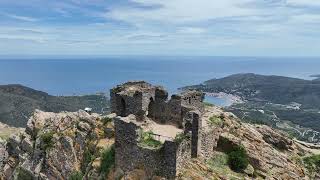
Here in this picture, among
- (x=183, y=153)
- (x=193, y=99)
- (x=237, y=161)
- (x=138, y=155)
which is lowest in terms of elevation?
(x=237, y=161)

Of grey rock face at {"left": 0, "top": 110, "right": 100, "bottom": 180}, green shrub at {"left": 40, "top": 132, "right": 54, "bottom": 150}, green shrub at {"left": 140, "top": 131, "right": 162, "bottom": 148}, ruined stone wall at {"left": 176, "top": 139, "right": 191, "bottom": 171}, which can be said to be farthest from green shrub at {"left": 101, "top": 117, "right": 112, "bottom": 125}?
Answer: ruined stone wall at {"left": 176, "top": 139, "right": 191, "bottom": 171}

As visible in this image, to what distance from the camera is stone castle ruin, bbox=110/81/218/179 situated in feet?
73.4

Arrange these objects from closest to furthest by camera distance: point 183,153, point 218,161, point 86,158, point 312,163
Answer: point 183,153 → point 218,161 → point 86,158 → point 312,163

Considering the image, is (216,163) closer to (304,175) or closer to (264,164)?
(264,164)

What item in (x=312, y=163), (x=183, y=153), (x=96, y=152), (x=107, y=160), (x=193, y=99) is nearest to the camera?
(x=183, y=153)

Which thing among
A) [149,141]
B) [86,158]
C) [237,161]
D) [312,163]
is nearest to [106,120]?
[86,158]

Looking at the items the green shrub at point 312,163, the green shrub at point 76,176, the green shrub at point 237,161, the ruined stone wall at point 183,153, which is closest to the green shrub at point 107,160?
the green shrub at point 76,176

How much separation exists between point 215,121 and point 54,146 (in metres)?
11.6

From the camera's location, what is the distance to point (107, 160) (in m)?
25.5

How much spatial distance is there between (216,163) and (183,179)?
4.22 meters

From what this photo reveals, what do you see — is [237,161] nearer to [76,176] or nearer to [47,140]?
[76,176]

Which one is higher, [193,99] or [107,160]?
[193,99]

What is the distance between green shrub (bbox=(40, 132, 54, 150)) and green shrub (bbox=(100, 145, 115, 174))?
590cm

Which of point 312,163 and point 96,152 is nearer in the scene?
point 96,152
